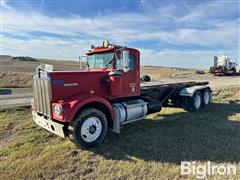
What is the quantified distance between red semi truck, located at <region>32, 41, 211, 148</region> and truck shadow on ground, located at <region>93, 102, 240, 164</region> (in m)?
0.43

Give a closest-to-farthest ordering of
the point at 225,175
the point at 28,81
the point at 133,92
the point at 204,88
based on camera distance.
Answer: the point at 225,175, the point at 133,92, the point at 204,88, the point at 28,81

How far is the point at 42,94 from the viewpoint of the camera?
17.7 feet

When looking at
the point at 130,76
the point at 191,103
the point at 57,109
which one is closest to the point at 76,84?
the point at 57,109

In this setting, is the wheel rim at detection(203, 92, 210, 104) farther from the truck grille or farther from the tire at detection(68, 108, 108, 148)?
the truck grille

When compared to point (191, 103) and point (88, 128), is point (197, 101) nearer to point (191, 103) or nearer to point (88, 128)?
point (191, 103)

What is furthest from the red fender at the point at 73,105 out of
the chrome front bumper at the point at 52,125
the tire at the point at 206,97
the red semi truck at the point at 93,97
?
the tire at the point at 206,97

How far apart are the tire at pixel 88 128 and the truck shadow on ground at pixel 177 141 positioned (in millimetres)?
260

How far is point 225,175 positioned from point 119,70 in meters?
3.65

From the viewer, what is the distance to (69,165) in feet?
14.4

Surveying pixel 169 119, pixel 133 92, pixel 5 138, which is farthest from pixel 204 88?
pixel 5 138

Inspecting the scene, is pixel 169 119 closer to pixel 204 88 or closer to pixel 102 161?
A: pixel 204 88

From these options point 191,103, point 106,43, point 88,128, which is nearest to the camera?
point 88,128

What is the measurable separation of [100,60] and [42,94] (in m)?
2.09

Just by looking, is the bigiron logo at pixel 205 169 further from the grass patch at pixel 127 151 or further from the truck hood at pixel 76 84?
the truck hood at pixel 76 84
